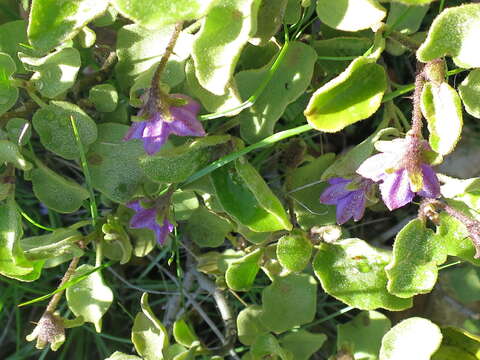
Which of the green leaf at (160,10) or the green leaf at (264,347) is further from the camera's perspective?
the green leaf at (264,347)

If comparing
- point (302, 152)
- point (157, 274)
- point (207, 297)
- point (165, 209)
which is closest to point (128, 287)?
point (157, 274)

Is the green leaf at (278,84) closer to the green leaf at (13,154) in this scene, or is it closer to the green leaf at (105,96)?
the green leaf at (105,96)

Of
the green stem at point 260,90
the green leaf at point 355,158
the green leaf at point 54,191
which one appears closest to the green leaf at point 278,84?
the green stem at point 260,90

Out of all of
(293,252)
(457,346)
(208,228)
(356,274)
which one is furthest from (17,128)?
(457,346)

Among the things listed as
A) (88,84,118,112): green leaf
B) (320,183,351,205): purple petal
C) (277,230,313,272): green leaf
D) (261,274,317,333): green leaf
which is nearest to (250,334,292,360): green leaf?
(261,274,317,333): green leaf

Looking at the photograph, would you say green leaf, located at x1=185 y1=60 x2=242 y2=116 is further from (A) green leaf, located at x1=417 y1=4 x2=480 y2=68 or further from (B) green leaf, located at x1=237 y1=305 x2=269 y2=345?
(B) green leaf, located at x1=237 y1=305 x2=269 y2=345

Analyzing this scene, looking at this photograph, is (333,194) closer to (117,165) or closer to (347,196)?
(347,196)
